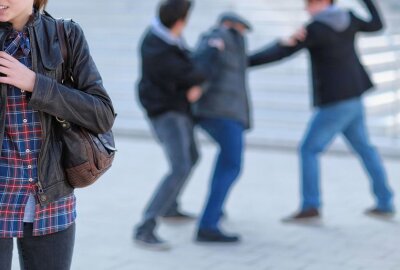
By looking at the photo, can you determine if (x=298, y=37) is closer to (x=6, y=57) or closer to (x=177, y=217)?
(x=177, y=217)

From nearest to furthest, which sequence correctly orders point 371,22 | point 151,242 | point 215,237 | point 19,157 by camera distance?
point 19,157, point 151,242, point 215,237, point 371,22

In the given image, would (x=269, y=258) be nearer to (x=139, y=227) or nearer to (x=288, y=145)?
(x=139, y=227)

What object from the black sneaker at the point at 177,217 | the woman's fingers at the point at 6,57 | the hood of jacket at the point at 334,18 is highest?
the woman's fingers at the point at 6,57

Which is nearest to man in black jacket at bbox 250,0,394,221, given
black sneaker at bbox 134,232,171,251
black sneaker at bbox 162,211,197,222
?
black sneaker at bbox 162,211,197,222

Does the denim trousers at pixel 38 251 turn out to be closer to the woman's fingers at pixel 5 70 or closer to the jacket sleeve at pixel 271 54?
the woman's fingers at pixel 5 70

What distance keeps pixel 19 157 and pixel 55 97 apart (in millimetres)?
228

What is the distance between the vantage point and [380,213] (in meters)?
7.08

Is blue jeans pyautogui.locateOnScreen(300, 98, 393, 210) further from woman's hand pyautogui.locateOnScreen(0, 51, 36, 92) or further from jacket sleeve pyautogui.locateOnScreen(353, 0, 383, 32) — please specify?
woman's hand pyautogui.locateOnScreen(0, 51, 36, 92)

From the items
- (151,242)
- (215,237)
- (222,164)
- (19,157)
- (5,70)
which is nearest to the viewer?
(5,70)

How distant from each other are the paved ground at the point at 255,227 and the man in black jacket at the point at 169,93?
0.32 meters

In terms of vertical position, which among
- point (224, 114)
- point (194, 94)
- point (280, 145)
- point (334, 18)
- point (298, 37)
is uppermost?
point (334, 18)

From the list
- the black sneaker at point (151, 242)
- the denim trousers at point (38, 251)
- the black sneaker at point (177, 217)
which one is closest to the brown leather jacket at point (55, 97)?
the denim trousers at point (38, 251)

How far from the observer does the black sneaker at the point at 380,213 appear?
277 inches

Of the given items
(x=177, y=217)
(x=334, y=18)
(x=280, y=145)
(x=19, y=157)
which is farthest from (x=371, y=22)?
(x=19, y=157)
